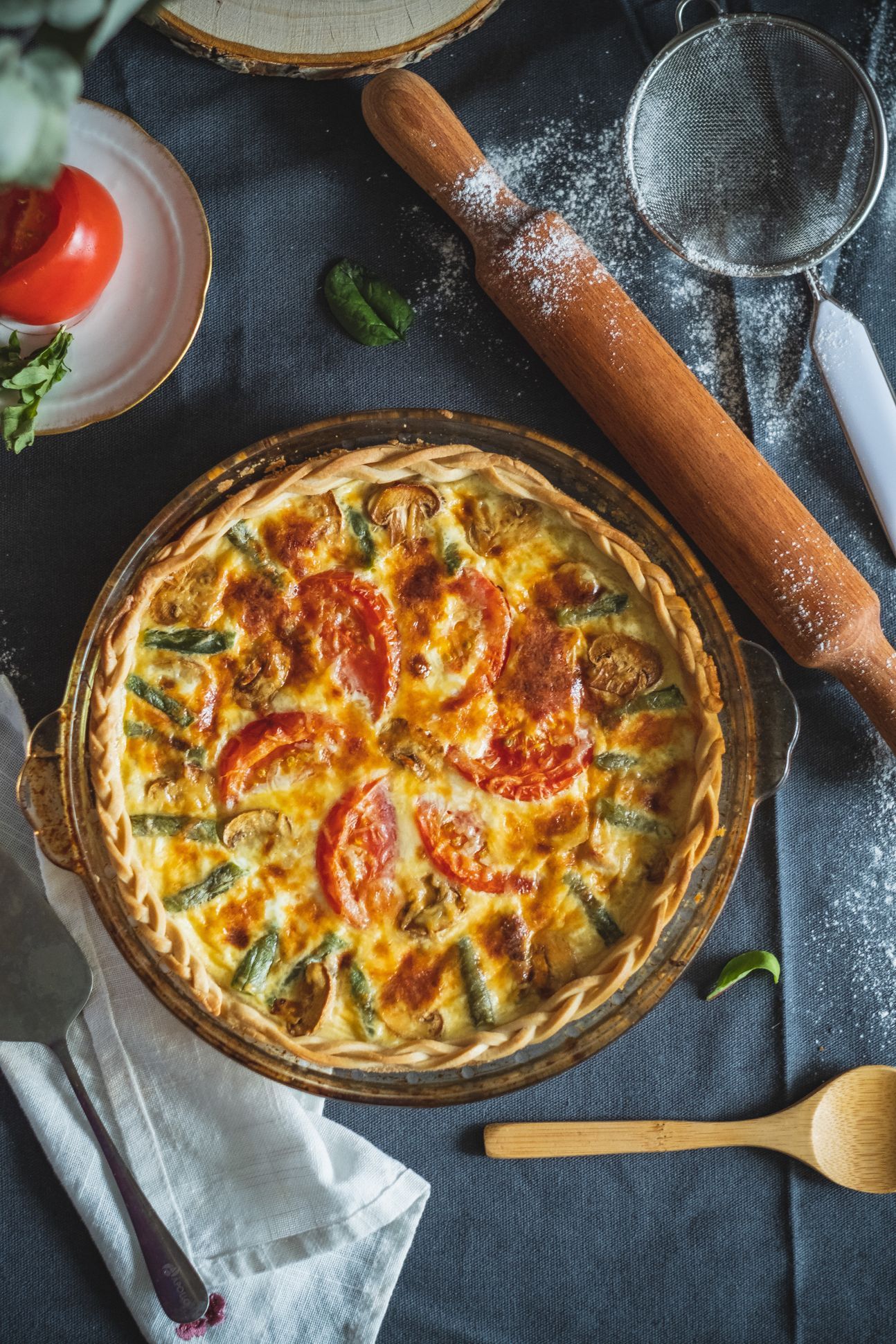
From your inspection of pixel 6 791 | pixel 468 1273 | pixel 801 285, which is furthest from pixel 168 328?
pixel 468 1273

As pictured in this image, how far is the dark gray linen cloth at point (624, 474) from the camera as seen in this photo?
3.20 m

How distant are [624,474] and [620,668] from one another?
67 cm

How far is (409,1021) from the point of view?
2.86 metres

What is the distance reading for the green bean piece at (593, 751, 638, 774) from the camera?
9.50 ft

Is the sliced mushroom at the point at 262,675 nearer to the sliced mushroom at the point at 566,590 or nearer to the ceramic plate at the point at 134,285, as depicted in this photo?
the sliced mushroom at the point at 566,590

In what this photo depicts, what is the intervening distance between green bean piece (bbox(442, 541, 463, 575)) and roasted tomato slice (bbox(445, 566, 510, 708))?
0.08 metres

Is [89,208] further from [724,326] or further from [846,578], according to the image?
[846,578]

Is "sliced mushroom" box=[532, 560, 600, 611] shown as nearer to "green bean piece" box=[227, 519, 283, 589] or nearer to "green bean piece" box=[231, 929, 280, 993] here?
"green bean piece" box=[227, 519, 283, 589]

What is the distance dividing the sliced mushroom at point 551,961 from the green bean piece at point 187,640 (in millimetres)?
1142

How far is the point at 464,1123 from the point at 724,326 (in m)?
2.48

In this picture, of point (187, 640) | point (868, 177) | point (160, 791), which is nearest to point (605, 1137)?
point (160, 791)

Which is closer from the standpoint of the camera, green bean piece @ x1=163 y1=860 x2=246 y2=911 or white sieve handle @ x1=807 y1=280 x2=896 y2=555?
green bean piece @ x1=163 y1=860 x2=246 y2=911

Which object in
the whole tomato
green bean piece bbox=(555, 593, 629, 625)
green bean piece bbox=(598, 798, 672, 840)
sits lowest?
green bean piece bbox=(598, 798, 672, 840)

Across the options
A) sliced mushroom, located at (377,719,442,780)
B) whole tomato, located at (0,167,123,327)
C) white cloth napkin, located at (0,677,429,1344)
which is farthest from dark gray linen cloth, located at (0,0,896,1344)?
sliced mushroom, located at (377,719,442,780)
